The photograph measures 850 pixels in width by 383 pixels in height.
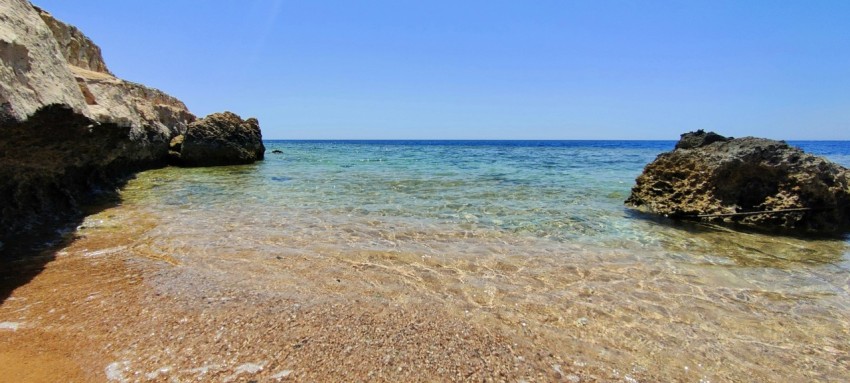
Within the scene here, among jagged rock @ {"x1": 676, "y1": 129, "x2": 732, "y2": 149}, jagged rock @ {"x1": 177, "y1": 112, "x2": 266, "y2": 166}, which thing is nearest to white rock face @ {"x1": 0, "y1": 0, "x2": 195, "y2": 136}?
jagged rock @ {"x1": 676, "y1": 129, "x2": 732, "y2": 149}

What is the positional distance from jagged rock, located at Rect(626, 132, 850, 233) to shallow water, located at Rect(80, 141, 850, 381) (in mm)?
781

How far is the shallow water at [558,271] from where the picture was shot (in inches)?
118

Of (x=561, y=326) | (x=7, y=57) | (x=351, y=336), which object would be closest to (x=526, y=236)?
(x=561, y=326)

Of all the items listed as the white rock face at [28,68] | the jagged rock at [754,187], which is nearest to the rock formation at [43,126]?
the white rock face at [28,68]

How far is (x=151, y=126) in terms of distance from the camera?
14492 mm

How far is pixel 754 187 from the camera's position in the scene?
723cm

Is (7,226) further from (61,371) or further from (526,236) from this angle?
(526,236)

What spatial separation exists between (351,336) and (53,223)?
508 centimetres

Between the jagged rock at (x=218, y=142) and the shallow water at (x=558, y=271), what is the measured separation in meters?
9.84

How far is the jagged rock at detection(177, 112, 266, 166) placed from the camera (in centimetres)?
1702

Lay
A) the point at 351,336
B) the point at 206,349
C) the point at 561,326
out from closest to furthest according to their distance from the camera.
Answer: the point at 206,349 < the point at 351,336 < the point at 561,326

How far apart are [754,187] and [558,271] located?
5.11m

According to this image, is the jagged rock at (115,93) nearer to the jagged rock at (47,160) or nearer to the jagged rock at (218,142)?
the jagged rock at (47,160)

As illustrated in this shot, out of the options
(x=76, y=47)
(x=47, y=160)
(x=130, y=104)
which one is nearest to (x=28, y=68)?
(x=47, y=160)
